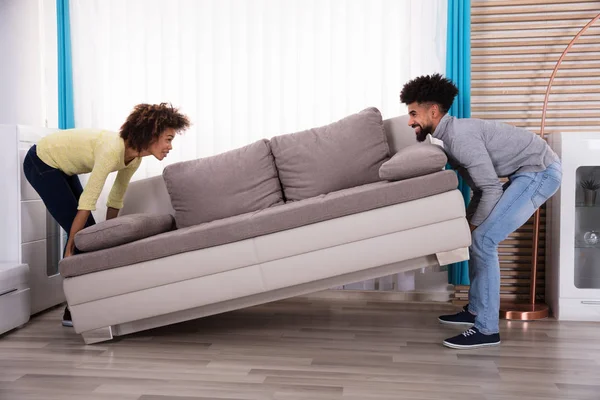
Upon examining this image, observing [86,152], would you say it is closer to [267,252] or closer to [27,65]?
[267,252]

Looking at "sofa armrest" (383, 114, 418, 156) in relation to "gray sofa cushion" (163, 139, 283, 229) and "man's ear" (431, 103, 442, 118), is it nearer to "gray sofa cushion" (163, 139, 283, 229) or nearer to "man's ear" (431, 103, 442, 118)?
"man's ear" (431, 103, 442, 118)

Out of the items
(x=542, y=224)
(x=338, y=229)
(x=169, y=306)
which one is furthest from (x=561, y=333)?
(x=169, y=306)

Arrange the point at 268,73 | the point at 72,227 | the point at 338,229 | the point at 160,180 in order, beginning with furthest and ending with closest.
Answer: the point at 268,73 < the point at 160,180 < the point at 72,227 < the point at 338,229

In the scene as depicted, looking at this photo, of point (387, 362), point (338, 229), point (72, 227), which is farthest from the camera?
point (72, 227)

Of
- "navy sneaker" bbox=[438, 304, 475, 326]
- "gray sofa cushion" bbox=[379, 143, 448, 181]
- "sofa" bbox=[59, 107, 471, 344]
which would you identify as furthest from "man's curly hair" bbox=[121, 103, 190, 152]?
"navy sneaker" bbox=[438, 304, 475, 326]

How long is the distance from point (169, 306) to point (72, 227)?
594mm

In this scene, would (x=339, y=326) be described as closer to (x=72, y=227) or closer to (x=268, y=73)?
(x=72, y=227)

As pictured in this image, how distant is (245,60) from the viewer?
12.4 ft

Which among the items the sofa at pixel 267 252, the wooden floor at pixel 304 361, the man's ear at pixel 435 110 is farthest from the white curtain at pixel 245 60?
the wooden floor at pixel 304 361

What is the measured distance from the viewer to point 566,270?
320 centimetres

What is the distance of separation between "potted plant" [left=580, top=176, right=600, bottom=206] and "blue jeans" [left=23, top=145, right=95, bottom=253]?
268cm

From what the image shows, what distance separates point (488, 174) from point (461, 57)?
3.43 ft

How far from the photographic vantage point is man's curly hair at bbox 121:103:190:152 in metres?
2.89

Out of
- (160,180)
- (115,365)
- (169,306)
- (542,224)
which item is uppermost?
(160,180)
